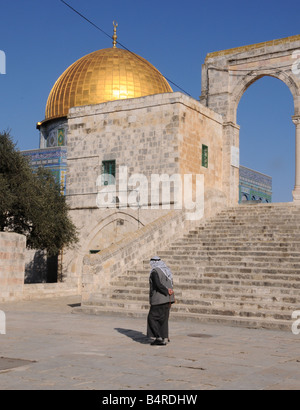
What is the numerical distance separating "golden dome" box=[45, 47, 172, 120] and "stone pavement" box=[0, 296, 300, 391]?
2521cm

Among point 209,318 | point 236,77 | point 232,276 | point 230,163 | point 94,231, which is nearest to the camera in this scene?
point 209,318

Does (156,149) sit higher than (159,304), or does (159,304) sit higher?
(156,149)

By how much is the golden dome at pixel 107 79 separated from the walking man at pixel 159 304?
86.0 feet

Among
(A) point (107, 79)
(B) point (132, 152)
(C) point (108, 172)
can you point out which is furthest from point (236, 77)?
(A) point (107, 79)

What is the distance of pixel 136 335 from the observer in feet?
28.7

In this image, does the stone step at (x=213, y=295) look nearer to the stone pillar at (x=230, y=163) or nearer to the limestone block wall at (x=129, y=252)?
the limestone block wall at (x=129, y=252)

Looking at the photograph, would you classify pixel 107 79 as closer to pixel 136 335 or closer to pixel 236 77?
pixel 236 77

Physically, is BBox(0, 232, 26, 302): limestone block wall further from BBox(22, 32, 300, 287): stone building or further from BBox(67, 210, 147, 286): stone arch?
BBox(67, 210, 147, 286): stone arch

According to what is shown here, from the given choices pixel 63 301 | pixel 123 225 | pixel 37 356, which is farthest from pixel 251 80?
pixel 37 356

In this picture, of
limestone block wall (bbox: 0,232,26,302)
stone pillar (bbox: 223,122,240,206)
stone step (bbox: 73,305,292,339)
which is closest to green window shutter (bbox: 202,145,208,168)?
stone pillar (bbox: 223,122,240,206)

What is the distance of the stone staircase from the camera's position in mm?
10625

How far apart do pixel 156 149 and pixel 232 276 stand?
26.6 feet

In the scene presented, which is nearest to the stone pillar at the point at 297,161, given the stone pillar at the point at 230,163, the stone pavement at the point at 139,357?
the stone pillar at the point at 230,163

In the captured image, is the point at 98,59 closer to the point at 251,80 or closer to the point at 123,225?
the point at 251,80
